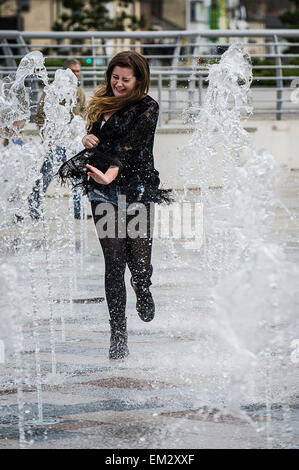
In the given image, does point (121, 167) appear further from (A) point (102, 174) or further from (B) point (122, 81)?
(B) point (122, 81)

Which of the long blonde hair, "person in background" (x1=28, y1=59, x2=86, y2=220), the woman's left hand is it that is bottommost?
"person in background" (x1=28, y1=59, x2=86, y2=220)

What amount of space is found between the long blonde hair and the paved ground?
1154 mm

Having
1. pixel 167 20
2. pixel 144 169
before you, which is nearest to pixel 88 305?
pixel 144 169

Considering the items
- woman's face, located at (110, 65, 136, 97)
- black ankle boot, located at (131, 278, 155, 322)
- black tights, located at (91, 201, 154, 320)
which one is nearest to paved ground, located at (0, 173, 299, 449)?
black ankle boot, located at (131, 278, 155, 322)

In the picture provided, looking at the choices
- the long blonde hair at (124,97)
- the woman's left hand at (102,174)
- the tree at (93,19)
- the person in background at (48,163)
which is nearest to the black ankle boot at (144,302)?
the woman's left hand at (102,174)

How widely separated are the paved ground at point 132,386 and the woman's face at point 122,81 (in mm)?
1279

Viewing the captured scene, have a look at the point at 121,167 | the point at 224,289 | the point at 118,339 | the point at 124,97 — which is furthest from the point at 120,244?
the point at 224,289

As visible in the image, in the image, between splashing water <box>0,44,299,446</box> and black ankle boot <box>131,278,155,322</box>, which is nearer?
splashing water <box>0,44,299,446</box>

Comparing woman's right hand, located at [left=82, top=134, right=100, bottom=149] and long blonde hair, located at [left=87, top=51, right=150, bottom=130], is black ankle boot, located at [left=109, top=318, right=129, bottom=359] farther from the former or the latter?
long blonde hair, located at [left=87, top=51, right=150, bottom=130]

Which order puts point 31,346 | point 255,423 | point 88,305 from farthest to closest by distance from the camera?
point 88,305, point 31,346, point 255,423

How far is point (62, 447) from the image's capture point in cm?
439

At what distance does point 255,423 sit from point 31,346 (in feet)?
6.98

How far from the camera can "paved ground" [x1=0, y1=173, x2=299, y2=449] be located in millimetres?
4523

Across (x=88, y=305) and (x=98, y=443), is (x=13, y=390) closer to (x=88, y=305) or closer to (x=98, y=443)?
(x=98, y=443)
